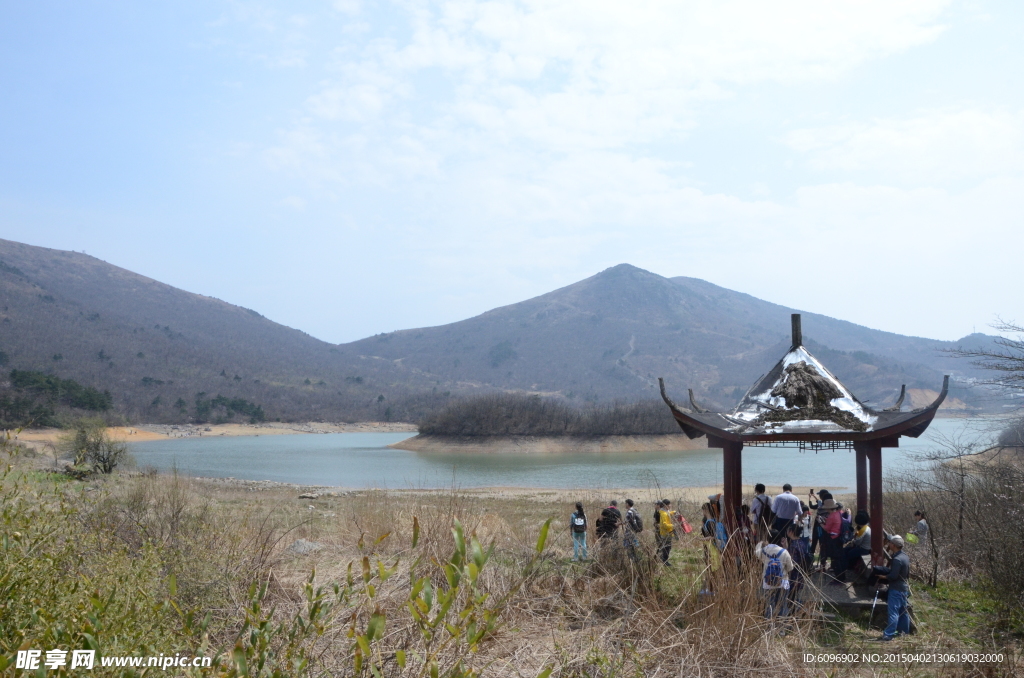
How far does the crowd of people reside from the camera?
5.83m

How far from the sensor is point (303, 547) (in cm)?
917

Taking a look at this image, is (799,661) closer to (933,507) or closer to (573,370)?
(933,507)

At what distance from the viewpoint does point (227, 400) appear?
97.6 metres

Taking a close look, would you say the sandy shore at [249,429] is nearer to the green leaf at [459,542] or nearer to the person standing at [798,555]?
the person standing at [798,555]

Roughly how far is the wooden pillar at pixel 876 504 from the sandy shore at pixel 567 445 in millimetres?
49800

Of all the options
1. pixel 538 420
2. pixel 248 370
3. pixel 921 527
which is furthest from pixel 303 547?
pixel 248 370

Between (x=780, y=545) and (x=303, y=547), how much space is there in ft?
19.9

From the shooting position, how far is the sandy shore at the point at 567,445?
58406mm

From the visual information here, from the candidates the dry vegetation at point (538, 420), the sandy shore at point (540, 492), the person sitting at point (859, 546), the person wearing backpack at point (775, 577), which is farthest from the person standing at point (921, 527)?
the dry vegetation at point (538, 420)

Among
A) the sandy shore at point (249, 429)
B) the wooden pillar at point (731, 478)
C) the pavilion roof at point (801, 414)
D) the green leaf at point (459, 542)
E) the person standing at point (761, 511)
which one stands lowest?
the sandy shore at point (249, 429)

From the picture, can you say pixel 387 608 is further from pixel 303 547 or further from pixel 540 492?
pixel 540 492

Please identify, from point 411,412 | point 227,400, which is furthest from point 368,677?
point 411,412

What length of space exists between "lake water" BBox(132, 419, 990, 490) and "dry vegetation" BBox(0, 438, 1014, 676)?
21660 mm

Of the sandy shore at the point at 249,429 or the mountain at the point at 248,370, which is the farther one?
the mountain at the point at 248,370
